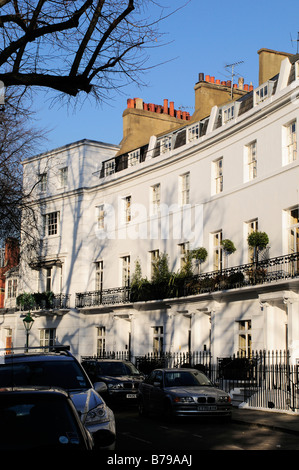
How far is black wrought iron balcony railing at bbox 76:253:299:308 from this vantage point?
2618 centimetres

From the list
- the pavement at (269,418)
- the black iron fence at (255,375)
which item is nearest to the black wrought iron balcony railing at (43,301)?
the black iron fence at (255,375)

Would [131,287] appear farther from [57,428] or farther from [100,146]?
[57,428]

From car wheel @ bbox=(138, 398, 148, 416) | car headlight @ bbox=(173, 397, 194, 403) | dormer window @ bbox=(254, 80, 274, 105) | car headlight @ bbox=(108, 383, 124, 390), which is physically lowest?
car wheel @ bbox=(138, 398, 148, 416)

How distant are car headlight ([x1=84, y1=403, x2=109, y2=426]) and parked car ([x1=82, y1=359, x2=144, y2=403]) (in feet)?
42.7

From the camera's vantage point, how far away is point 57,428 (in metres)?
6.63

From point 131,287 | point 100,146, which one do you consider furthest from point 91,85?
point 100,146

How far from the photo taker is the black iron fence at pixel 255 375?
22.0 metres

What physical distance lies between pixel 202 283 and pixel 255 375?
6.61 m

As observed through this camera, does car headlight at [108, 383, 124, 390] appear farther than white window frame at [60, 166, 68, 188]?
No

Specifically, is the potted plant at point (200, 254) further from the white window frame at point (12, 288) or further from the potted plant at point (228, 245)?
the white window frame at point (12, 288)

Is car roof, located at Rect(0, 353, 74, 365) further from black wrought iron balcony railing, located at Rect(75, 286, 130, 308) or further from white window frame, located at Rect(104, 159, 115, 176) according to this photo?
white window frame, located at Rect(104, 159, 115, 176)

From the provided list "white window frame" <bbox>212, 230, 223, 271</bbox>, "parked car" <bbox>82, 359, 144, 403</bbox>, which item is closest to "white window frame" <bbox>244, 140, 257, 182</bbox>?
"white window frame" <bbox>212, 230, 223, 271</bbox>

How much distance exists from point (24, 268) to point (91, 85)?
3813 centimetres
